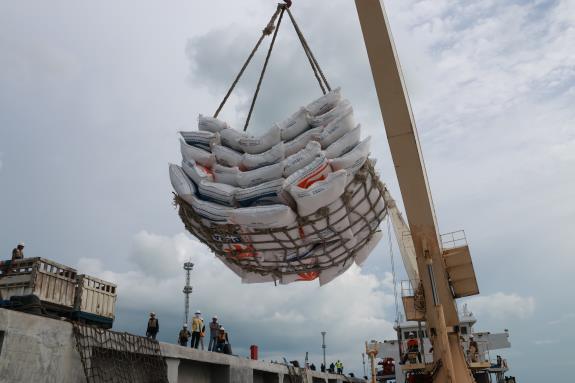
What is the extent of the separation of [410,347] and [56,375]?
881 cm

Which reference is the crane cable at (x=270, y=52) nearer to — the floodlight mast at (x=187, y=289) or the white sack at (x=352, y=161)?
the white sack at (x=352, y=161)

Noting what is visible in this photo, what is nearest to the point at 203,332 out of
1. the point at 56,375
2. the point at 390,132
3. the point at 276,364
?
the point at 276,364

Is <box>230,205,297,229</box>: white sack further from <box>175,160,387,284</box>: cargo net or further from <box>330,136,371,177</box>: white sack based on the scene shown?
<box>330,136,371,177</box>: white sack

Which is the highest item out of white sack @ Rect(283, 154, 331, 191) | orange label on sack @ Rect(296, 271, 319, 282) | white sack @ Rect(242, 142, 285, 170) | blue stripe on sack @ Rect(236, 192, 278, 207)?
white sack @ Rect(242, 142, 285, 170)

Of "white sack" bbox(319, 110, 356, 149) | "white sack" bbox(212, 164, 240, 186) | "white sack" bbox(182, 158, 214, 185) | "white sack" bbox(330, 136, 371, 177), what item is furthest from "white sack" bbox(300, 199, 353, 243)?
"white sack" bbox(182, 158, 214, 185)

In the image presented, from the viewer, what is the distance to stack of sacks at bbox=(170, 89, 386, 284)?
5776 mm

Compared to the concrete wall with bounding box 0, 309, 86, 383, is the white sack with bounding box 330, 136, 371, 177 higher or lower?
higher

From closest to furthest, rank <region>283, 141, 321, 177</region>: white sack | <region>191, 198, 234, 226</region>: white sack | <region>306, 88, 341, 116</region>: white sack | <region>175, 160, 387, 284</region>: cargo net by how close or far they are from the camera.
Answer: <region>191, 198, 234, 226</region>: white sack
<region>283, 141, 321, 177</region>: white sack
<region>175, 160, 387, 284</region>: cargo net
<region>306, 88, 341, 116</region>: white sack

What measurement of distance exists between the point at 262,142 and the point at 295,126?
1.56 ft

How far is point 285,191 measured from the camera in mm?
5750

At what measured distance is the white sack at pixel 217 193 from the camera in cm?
603

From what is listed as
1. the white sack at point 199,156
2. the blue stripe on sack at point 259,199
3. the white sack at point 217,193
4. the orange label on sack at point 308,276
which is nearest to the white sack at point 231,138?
the white sack at point 199,156

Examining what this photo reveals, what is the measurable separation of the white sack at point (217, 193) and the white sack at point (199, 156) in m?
0.52

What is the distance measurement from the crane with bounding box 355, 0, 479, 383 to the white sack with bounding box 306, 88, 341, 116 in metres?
0.71
